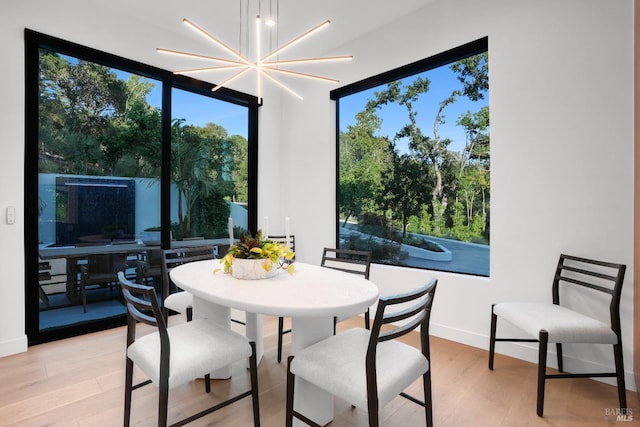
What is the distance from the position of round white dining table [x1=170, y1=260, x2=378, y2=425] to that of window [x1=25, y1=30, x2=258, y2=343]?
152cm

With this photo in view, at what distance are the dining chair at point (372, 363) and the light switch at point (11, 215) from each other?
8.38 ft

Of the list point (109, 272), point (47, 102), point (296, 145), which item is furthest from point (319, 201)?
point (47, 102)

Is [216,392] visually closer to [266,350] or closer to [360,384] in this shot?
[266,350]

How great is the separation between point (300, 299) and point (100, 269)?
256 centimetres

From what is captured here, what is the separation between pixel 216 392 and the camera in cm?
202

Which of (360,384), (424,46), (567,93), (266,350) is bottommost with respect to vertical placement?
(266,350)

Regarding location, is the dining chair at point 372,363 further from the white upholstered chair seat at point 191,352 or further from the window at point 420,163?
the window at point 420,163

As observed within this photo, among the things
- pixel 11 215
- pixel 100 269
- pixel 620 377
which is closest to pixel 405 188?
pixel 620 377

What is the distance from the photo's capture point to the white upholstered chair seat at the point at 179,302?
2.38 meters

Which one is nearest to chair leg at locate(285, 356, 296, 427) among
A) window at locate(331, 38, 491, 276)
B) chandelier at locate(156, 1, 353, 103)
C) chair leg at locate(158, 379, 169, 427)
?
chair leg at locate(158, 379, 169, 427)

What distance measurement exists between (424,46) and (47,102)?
338 cm

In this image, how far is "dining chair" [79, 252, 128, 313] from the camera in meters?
3.01

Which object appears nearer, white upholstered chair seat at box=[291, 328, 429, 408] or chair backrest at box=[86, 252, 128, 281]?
white upholstered chair seat at box=[291, 328, 429, 408]

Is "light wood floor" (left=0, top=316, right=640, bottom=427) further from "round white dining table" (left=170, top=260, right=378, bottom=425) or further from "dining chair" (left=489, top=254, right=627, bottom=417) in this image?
"round white dining table" (left=170, top=260, right=378, bottom=425)
